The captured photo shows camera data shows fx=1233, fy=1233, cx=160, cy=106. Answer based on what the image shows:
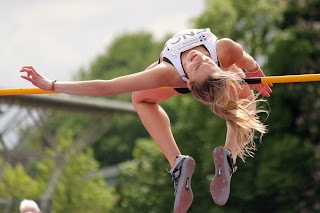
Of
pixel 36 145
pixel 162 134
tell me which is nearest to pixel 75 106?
pixel 162 134

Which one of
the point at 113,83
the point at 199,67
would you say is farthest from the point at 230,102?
the point at 113,83

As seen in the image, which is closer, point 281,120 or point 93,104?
point 281,120

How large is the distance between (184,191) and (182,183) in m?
0.07

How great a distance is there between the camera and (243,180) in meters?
27.1

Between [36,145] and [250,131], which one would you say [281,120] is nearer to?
[250,131]

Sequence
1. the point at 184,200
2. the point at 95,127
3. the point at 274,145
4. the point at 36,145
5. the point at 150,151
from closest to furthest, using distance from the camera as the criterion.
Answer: the point at 184,200 → the point at 274,145 → the point at 150,151 → the point at 95,127 → the point at 36,145

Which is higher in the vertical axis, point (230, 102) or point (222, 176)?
point (230, 102)

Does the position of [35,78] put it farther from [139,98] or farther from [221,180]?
[221,180]

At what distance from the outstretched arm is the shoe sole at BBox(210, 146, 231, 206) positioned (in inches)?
30.5

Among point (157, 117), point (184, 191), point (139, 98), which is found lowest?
point (184, 191)

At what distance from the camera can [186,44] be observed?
387 inches

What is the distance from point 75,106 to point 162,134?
1922cm

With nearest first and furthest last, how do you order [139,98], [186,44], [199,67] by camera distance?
1. [199,67]
2. [186,44]
3. [139,98]

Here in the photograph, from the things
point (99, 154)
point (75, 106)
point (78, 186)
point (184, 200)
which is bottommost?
point (99, 154)
